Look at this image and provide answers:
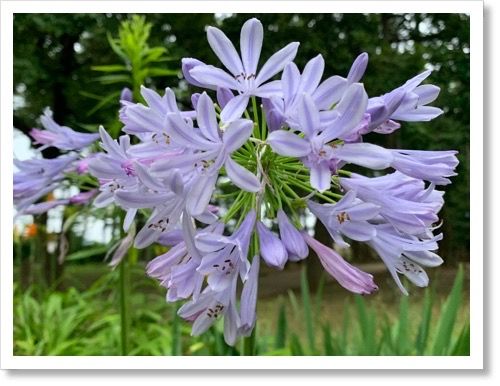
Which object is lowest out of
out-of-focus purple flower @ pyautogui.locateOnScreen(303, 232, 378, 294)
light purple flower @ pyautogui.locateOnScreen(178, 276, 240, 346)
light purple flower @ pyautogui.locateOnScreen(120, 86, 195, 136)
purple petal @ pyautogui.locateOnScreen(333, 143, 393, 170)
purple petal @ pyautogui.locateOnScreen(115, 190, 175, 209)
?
light purple flower @ pyautogui.locateOnScreen(178, 276, 240, 346)

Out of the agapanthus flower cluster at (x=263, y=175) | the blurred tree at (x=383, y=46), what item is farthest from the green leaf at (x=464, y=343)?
the agapanthus flower cluster at (x=263, y=175)

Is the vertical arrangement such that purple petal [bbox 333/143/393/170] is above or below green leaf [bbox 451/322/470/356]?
above

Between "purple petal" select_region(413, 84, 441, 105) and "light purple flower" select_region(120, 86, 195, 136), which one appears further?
"purple petal" select_region(413, 84, 441, 105)

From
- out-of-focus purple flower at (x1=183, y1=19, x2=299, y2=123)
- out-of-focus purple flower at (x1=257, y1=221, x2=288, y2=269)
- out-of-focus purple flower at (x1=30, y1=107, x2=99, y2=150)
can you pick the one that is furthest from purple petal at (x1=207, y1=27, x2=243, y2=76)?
out-of-focus purple flower at (x1=30, y1=107, x2=99, y2=150)

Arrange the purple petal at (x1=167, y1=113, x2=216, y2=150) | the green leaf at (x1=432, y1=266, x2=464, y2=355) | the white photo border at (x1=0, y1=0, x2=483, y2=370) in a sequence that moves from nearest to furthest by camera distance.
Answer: the purple petal at (x1=167, y1=113, x2=216, y2=150) < the white photo border at (x1=0, y1=0, x2=483, y2=370) < the green leaf at (x1=432, y1=266, x2=464, y2=355)

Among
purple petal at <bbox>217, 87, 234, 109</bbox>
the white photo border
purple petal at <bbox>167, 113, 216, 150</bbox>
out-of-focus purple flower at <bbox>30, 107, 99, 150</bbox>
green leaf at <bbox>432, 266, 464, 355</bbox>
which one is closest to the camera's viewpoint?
purple petal at <bbox>167, 113, 216, 150</bbox>

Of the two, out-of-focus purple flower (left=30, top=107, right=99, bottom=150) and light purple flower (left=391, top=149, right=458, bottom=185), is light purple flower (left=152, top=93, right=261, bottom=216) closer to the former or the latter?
light purple flower (left=391, top=149, right=458, bottom=185)

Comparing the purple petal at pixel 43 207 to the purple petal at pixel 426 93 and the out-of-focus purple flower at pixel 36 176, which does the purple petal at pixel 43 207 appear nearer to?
the out-of-focus purple flower at pixel 36 176
